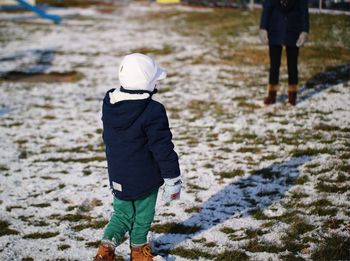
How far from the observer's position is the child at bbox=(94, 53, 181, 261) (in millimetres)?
2975

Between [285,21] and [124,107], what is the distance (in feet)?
16.7

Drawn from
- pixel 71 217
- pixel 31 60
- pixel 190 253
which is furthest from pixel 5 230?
pixel 31 60

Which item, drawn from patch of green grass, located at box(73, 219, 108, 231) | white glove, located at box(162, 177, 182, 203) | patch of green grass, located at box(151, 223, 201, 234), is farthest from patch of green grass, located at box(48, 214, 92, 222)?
white glove, located at box(162, 177, 182, 203)

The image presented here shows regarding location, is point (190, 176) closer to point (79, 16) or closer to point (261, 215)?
point (261, 215)

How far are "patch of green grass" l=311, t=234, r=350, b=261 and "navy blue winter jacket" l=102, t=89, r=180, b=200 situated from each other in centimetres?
144

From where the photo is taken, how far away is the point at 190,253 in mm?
3639

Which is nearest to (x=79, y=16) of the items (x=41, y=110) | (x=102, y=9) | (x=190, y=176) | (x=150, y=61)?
(x=102, y=9)

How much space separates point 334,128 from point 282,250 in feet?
11.9

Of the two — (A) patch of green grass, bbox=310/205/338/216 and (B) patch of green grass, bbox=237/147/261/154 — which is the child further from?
(B) patch of green grass, bbox=237/147/261/154

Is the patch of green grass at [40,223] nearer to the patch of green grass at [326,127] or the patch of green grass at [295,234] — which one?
the patch of green grass at [295,234]

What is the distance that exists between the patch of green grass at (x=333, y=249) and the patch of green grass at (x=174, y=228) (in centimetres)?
115

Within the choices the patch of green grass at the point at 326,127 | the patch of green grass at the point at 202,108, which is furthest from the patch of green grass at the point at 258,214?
the patch of green grass at the point at 202,108

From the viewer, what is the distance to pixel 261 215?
426 cm

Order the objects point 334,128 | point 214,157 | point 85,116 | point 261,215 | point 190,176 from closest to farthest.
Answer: point 261,215
point 190,176
point 214,157
point 334,128
point 85,116
